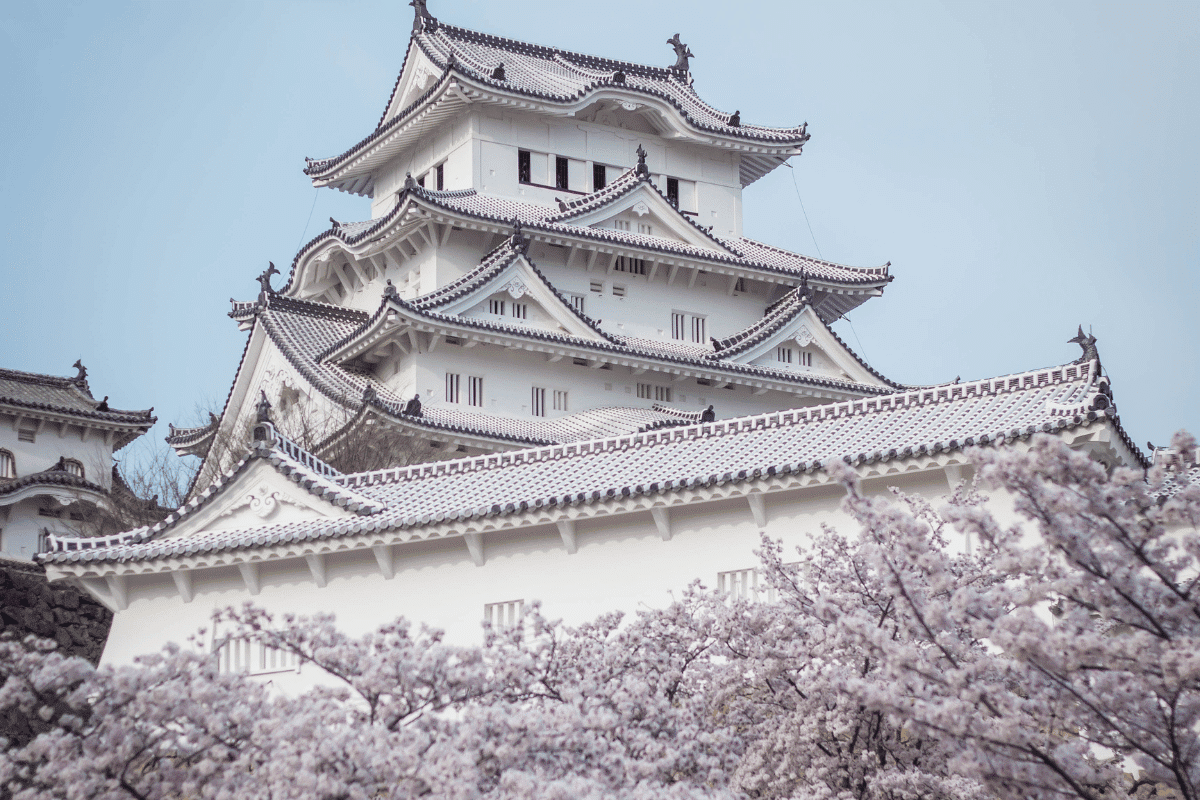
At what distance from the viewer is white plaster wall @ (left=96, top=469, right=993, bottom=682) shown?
1845 centimetres

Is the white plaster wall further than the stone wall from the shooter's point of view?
No

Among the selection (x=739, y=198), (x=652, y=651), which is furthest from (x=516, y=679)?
(x=739, y=198)

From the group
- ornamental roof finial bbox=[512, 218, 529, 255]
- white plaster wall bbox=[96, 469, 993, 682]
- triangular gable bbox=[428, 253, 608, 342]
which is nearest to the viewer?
white plaster wall bbox=[96, 469, 993, 682]

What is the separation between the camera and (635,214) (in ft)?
127

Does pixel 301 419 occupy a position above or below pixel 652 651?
above

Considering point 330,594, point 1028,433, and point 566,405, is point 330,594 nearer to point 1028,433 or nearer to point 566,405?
point 1028,433

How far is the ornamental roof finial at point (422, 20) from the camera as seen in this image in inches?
1663

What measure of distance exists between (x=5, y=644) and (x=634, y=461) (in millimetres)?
10831

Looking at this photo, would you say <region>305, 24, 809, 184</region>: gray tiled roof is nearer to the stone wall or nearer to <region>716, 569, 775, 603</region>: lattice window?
the stone wall

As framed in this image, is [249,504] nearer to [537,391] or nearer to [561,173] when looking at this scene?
[537,391]

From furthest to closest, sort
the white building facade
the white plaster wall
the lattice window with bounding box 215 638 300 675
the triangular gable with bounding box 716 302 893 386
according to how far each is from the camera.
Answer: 1. the white building facade
2. the triangular gable with bounding box 716 302 893 386
3. the lattice window with bounding box 215 638 300 675
4. the white plaster wall

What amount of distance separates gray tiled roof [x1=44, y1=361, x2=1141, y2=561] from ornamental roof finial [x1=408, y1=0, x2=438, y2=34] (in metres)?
23.2

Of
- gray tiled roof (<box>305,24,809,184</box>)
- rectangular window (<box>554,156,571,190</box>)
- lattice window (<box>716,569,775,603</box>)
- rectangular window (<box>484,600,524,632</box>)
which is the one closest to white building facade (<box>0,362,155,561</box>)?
gray tiled roof (<box>305,24,809,184</box>)

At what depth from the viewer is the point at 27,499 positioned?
4250cm
